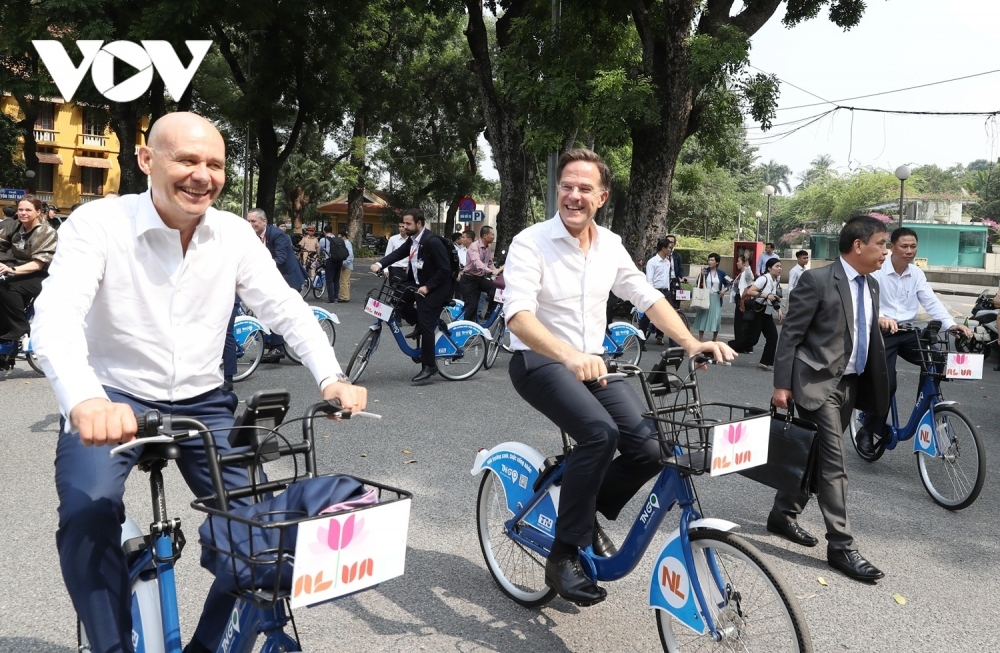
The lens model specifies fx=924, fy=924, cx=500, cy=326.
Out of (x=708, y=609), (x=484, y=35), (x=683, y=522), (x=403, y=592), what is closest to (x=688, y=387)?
(x=683, y=522)

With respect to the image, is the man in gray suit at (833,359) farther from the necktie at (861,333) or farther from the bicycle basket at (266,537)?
the bicycle basket at (266,537)

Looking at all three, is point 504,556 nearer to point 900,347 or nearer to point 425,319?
point 900,347

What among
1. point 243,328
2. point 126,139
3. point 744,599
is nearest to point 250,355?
point 243,328

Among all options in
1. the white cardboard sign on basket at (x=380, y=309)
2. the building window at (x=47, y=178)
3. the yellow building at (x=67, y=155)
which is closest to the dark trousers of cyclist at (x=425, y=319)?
the white cardboard sign on basket at (x=380, y=309)

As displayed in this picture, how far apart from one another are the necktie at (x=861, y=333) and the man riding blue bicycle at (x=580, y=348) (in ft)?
5.97

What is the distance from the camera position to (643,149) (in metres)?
16.7

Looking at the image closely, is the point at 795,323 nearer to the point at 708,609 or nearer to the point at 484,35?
the point at 708,609

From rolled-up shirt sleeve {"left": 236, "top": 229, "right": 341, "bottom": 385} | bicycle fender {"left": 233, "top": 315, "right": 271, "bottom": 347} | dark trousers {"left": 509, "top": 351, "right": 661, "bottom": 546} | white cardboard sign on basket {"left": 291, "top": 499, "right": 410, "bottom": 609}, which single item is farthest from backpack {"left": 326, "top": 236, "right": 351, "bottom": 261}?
white cardboard sign on basket {"left": 291, "top": 499, "right": 410, "bottom": 609}

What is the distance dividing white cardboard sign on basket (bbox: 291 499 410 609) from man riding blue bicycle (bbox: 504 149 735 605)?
1273 mm

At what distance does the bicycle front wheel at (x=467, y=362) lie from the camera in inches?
410

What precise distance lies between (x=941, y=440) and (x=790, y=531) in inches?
62.1

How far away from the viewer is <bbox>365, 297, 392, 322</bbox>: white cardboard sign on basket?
9.84 meters

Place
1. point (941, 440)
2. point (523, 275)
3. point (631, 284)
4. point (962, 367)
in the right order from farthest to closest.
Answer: point (962, 367)
point (941, 440)
point (631, 284)
point (523, 275)

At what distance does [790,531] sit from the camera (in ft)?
16.7
